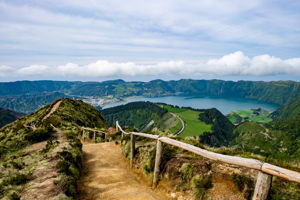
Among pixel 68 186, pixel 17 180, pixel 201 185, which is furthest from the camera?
pixel 17 180

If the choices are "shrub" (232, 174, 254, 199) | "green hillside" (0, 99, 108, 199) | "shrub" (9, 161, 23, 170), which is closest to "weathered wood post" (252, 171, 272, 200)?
"shrub" (232, 174, 254, 199)

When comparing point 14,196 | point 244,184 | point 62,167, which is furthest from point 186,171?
point 14,196

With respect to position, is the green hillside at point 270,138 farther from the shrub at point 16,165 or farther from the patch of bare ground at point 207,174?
the shrub at point 16,165

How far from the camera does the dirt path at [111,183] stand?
604 centimetres

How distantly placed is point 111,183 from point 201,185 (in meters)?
3.79

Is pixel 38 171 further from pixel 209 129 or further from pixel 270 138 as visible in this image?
pixel 270 138

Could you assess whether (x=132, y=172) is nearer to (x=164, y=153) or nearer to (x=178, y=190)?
(x=164, y=153)

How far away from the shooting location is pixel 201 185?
5.23 metres

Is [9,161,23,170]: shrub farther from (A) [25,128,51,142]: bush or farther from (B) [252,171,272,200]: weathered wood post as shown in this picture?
(B) [252,171,272,200]: weathered wood post

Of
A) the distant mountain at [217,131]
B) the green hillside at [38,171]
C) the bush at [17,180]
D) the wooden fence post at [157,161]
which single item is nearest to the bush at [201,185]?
the wooden fence post at [157,161]

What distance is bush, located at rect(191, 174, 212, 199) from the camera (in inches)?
203

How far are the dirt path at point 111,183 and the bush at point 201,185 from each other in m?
1.30

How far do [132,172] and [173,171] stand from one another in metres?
2.96

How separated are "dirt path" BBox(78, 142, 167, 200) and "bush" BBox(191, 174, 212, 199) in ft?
4.27
